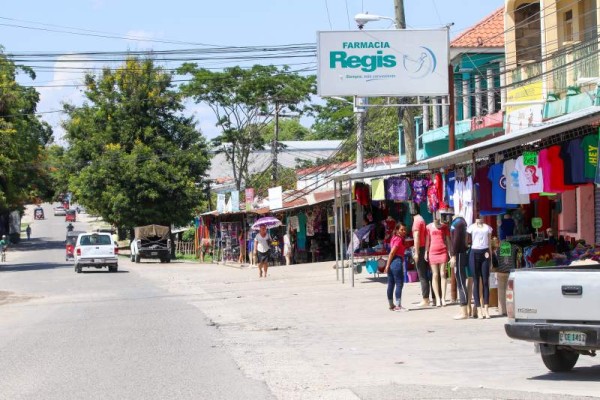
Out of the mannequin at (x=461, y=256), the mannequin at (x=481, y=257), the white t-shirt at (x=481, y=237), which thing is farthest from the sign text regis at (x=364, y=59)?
the white t-shirt at (x=481, y=237)

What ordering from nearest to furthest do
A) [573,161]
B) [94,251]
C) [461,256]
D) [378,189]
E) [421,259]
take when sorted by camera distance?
[573,161], [461,256], [421,259], [378,189], [94,251]

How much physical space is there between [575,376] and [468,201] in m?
8.18

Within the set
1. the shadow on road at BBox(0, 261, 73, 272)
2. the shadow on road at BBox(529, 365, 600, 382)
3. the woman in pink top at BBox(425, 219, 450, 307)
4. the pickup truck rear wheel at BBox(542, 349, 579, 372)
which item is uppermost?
the woman in pink top at BBox(425, 219, 450, 307)

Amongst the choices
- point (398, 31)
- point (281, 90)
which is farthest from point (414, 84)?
point (281, 90)

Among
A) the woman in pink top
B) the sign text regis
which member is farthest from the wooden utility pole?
the woman in pink top

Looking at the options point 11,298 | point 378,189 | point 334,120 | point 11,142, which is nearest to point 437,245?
point 378,189

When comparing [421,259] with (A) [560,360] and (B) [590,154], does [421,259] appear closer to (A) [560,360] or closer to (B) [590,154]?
(B) [590,154]

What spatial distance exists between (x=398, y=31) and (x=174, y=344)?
47.5 feet

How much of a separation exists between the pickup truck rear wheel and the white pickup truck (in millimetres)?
385

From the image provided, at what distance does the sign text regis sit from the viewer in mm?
27406

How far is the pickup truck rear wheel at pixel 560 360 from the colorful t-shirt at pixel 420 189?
12956 mm

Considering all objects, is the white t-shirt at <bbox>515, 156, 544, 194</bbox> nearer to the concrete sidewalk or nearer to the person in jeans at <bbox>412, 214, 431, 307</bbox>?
the concrete sidewalk

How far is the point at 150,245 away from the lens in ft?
191

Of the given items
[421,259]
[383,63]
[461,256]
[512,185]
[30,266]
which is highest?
[383,63]
